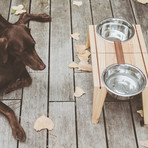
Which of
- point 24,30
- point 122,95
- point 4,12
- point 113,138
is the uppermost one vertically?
point 24,30

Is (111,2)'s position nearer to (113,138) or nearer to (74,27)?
(74,27)

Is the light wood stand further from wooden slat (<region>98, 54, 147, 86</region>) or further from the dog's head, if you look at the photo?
the dog's head

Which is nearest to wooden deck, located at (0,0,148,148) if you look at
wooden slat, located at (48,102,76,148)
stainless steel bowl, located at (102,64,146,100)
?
wooden slat, located at (48,102,76,148)

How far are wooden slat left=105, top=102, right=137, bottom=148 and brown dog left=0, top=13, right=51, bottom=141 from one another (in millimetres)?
668

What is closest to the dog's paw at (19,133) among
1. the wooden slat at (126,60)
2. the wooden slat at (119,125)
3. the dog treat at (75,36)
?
the wooden slat at (119,125)

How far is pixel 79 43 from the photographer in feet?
8.92

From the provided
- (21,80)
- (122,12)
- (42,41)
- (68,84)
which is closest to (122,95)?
(68,84)

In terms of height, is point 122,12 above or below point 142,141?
above

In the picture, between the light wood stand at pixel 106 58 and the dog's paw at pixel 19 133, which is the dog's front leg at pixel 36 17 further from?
the dog's paw at pixel 19 133

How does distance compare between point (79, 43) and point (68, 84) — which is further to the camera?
point (79, 43)

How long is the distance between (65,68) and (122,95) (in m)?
0.89

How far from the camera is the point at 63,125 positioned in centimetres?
210

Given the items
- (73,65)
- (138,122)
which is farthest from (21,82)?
(138,122)

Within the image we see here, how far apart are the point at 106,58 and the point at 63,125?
64 centimetres
